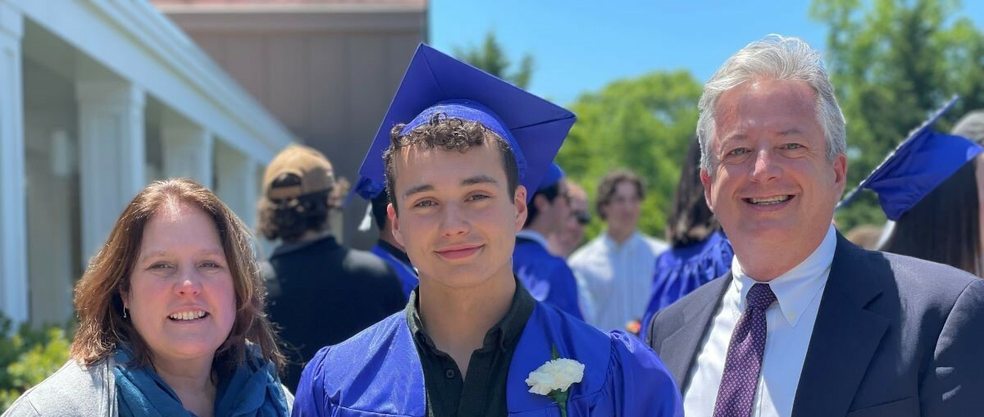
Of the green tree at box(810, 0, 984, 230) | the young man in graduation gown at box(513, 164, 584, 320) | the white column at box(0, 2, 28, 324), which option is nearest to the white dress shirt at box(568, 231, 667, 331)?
the young man in graduation gown at box(513, 164, 584, 320)

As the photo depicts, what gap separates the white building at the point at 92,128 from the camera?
6527 millimetres

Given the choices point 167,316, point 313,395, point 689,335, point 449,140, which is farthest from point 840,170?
point 167,316

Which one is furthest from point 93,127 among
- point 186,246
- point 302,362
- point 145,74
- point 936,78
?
point 936,78

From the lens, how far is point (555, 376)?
6.93 feet

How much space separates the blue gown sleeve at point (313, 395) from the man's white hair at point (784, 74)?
116 cm

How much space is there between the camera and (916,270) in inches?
96.1

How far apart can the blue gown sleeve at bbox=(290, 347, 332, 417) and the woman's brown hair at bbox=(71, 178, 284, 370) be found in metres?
0.47

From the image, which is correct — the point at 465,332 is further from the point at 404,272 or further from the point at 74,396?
the point at 404,272

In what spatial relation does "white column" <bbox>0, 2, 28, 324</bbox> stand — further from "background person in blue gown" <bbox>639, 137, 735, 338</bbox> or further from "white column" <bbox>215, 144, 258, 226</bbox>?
"white column" <bbox>215, 144, 258, 226</bbox>

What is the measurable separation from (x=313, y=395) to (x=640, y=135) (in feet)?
189

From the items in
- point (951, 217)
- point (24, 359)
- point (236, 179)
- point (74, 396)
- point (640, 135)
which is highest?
point (640, 135)

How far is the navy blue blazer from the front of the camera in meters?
2.22

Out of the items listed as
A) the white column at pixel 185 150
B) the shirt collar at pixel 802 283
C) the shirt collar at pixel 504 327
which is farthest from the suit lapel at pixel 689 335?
the white column at pixel 185 150

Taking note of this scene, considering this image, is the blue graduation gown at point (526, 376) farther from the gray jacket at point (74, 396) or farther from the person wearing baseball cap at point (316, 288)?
the person wearing baseball cap at point (316, 288)
